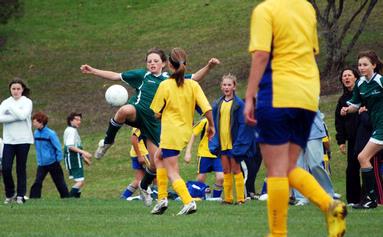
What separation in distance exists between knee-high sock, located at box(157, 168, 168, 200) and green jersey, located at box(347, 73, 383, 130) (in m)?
2.63

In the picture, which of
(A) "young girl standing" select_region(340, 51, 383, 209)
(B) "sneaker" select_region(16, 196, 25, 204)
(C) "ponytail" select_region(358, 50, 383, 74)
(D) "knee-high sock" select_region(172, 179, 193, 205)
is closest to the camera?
(D) "knee-high sock" select_region(172, 179, 193, 205)

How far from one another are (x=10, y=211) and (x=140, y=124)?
2041mm

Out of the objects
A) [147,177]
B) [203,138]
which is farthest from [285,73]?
[203,138]

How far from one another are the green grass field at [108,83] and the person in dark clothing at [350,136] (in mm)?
1224

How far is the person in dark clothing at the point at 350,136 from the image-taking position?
46.9 feet

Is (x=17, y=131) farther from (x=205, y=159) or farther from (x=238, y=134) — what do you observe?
(x=205, y=159)

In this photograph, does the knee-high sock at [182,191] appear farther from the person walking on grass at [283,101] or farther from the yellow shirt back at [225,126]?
the yellow shirt back at [225,126]

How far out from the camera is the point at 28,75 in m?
37.7

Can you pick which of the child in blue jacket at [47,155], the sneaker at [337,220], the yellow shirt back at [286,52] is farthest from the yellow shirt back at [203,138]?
the sneaker at [337,220]

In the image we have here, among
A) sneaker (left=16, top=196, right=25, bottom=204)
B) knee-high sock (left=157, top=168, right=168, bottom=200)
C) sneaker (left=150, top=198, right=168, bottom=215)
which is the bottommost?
sneaker (left=16, top=196, right=25, bottom=204)

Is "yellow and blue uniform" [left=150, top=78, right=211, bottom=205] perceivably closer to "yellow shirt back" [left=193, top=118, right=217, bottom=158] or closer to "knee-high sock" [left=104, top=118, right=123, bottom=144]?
"knee-high sock" [left=104, top=118, right=123, bottom=144]

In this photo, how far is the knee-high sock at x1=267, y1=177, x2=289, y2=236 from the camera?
25.1 feet

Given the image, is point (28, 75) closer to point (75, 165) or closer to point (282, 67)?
point (75, 165)

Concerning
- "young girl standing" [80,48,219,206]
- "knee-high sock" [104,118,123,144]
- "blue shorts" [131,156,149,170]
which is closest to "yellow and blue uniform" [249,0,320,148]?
"young girl standing" [80,48,219,206]
